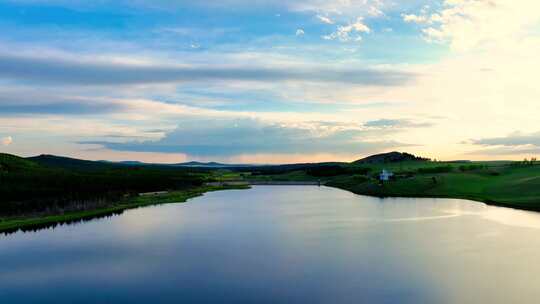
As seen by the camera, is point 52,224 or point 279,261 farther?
point 52,224

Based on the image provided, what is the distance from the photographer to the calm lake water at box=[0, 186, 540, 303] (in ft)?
89.0

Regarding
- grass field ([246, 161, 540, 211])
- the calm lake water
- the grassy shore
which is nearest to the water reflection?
the grassy shore

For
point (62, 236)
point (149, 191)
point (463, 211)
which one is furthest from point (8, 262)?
point (149, 191)

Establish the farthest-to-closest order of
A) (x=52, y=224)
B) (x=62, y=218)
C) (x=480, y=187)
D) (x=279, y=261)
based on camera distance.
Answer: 1. (x=480, y=187)
2. (x=62, y=218)
3. (x=52, y=224)
4. (x=279, y=261)

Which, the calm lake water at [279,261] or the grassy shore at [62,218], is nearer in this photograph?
the calm lake water at [279,261]

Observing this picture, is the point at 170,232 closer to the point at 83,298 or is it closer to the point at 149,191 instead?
the point at 83,298

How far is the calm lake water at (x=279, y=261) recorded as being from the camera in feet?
89.0

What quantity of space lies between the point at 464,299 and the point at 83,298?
21.6 m

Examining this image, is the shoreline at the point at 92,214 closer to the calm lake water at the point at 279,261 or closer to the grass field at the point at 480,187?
the grass field at the point at 480,187

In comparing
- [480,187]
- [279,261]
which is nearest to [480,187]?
[480,187]

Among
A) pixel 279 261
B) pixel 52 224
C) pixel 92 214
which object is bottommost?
pixel 279 261

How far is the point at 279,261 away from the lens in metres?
35.3

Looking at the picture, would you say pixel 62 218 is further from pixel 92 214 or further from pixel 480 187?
pixel 480 187

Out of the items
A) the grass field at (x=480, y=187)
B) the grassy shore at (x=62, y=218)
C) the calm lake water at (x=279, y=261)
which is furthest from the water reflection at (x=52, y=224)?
the grass field at (x=480, y=187)
